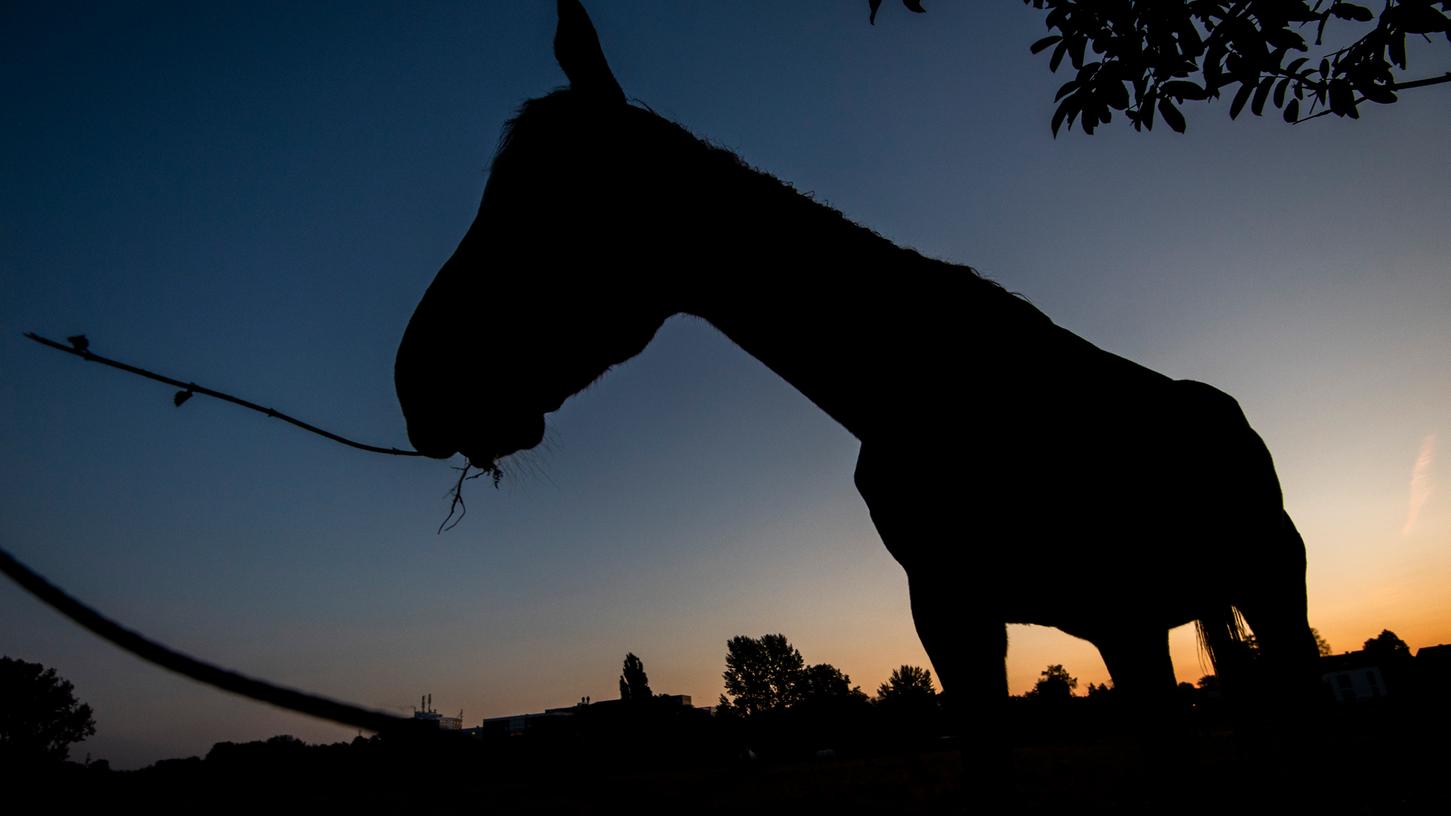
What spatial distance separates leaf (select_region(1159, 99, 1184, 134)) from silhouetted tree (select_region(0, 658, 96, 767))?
5847 centimetres

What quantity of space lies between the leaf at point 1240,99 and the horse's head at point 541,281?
2715mm

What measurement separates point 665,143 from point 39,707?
71.3 m

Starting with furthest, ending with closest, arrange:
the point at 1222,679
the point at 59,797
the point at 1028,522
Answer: the point at 1222,679 < the point at 1028,522 < the point at 59,797

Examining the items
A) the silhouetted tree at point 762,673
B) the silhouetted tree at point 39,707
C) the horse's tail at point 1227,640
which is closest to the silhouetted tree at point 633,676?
the silhouetted tree at point 762,673

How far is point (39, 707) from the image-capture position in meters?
47.8

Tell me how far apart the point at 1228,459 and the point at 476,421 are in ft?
12.3

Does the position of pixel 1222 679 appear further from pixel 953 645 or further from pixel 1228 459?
pixel 953 645

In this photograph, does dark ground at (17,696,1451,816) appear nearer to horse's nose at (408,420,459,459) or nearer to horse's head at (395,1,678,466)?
horse's nose at (408,420,459,459)

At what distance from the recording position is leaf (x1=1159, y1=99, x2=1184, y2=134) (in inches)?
120

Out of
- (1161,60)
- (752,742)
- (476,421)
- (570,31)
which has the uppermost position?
(1161,60)

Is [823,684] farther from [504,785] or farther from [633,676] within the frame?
[504,785]

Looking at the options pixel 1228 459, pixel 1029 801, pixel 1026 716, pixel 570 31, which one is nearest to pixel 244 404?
pixel 570 31

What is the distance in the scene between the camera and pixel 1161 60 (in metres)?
2.97

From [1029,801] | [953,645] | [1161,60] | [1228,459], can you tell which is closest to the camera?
[953,645]
